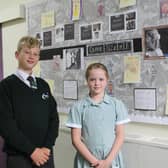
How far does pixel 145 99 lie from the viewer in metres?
1.98

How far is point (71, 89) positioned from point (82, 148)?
715 mm

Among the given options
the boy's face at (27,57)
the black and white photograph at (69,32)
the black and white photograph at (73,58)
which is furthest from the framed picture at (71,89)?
the boy's face at (27,57)

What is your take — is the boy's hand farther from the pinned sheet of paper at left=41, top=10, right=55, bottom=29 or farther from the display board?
the pinned sheet of paper at left=41, top=10, right=55, bottom=29

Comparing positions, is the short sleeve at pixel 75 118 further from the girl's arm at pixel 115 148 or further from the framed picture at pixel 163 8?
the framed picture at pixel 163 8

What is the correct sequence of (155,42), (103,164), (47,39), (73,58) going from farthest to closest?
(47,39)
(73,58)
(155,42)
(103,164)

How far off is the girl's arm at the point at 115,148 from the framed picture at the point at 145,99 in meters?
0.20

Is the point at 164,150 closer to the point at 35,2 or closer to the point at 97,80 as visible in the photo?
the point at 97,80

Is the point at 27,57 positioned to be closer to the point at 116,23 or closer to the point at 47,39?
the point at 116,23

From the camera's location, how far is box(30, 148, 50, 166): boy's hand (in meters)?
1.83

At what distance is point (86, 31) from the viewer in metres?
2.34

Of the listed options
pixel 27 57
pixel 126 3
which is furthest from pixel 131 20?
pixel 27 57

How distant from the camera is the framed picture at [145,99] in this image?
6.36ft

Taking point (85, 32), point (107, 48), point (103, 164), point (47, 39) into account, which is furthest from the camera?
point (47, 39)

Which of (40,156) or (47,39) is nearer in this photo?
(40,156)
